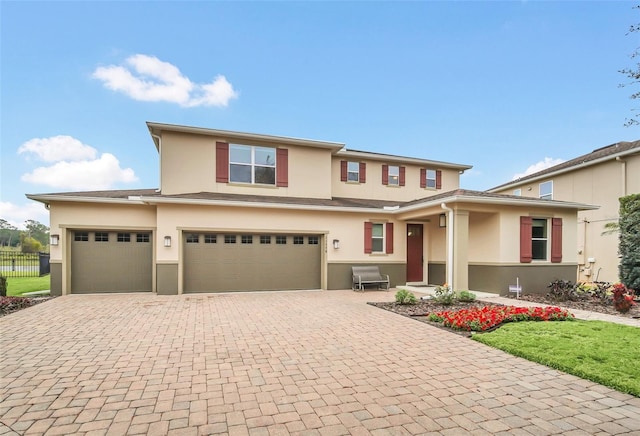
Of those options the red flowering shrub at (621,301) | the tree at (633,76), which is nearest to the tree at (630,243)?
the red flowering shrub at (621,301)

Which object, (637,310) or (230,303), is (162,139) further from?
(637,310)

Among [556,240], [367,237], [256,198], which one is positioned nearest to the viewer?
[556,240]

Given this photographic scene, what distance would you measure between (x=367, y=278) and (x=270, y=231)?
4.00 meters

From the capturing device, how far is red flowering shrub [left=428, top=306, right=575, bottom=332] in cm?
609

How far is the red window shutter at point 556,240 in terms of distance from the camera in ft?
36.1

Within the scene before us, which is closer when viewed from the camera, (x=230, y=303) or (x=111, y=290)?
(x=230, y=303)

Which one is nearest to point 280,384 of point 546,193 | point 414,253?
point 414,253

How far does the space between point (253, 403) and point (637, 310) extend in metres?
10.2

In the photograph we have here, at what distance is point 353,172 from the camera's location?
48.9ft

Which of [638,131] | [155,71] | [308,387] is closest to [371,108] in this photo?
[155,71]

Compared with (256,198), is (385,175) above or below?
above

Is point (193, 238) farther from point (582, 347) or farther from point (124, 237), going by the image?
point (582, 347)

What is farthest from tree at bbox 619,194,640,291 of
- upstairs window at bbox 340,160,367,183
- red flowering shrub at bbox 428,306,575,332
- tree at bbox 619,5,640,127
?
upstairs window at bbox 340,160,367,183

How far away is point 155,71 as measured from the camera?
15273 mm
